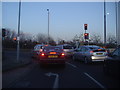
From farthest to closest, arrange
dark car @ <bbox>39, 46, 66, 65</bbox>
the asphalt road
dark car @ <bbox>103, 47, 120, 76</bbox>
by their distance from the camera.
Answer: dark car @ <bbox>39, 46, 66, 65</bbox> → dark car @ <bbox>103, 47, 120, 76</bbox> → the asphalt road

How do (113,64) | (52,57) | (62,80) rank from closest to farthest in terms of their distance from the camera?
(113,64)
(62,80)
(52,57)

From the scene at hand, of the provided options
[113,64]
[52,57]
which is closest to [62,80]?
[113,64]

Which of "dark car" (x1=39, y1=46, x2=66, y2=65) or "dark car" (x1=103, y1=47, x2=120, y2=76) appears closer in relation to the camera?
"dark car" (x1=103, y1=47, x2=120, y2=76)

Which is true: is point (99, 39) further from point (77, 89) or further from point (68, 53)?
point (77, 89)

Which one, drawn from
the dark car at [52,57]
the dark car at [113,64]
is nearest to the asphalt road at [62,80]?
the dark car at [113,64]

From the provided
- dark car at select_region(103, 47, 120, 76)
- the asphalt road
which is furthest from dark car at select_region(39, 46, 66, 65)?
dark car at select_region(103, 47, 120, 76)

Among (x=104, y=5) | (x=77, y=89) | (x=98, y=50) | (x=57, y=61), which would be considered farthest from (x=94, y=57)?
(x=104, y=5)

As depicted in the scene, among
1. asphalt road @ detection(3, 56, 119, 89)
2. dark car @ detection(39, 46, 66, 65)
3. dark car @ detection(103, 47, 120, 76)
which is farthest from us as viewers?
dark car @ detection(39, 46, 66, 65)

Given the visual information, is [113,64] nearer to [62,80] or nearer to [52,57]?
[62,80]

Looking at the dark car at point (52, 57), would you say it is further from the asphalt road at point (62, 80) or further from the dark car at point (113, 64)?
the dark car at point (113, 64)

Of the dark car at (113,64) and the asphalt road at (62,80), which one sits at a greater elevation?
the dark car at (113,64)

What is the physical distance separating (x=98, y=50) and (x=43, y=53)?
14.5 feet

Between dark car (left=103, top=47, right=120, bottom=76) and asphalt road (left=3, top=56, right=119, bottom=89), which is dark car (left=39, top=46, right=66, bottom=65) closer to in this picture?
asphalt road (left=3, top=56, right=119, bottom=89)

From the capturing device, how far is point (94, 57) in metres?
11.8
